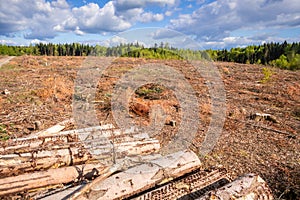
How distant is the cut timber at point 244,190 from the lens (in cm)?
220

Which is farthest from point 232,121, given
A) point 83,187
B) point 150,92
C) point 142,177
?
point 83,187

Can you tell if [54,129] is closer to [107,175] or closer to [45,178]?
[45,178]

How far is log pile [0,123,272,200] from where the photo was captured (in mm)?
2289

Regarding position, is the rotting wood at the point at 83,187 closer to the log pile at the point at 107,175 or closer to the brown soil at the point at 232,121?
the log pile at the point at 107,175

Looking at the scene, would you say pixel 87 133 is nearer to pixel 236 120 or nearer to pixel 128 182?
pixel 128 182

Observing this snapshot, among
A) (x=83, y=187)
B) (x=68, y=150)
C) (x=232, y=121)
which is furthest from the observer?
(x=232, y=121)

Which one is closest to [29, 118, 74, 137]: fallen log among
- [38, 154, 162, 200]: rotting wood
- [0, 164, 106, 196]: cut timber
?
[0, 164, 106, 196]: cut timber

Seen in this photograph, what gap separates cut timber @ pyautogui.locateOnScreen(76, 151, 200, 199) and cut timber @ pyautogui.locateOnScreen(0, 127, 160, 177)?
0.55 meters

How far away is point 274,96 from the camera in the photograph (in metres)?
9.30

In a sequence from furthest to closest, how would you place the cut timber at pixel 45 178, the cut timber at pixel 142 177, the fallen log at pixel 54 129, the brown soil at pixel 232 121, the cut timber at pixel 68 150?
the fallen log at pixel 54 129
the brown soil at pixel 232 121
the cut timber at pixel 68 150
the cut timber at pixel 45 178
the cut timber at pixel 142 177

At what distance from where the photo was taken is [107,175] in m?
2.42

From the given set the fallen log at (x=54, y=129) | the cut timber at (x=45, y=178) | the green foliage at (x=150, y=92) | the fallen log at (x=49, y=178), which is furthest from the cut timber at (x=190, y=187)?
the green foliage at (x=150, y=92)

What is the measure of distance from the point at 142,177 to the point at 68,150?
3.84 feet

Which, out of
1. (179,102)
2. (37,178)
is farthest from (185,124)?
(37,178)
